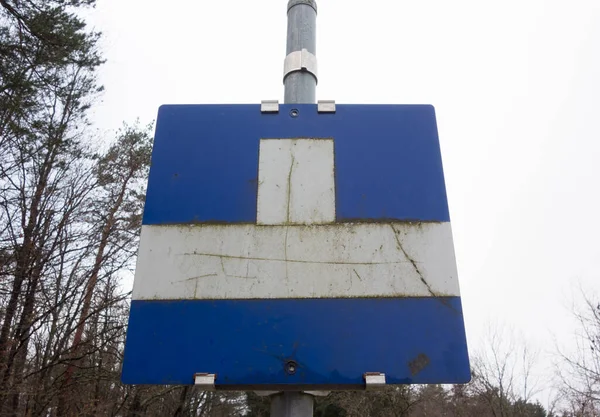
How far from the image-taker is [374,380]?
153 cm

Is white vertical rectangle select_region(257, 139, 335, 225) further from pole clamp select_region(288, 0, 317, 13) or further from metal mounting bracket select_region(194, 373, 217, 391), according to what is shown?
pole clamp select_region(288, 0, 317, 13)

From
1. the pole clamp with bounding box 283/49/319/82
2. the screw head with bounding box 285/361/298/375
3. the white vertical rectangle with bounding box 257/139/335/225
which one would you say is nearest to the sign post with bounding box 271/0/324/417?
the pole clamp with bounding box 283/49/319/82

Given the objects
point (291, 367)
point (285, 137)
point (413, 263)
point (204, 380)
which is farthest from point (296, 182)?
point (204, 380)

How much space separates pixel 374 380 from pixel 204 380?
0.58 metres

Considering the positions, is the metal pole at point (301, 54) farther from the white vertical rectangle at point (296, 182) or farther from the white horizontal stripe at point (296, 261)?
the white horizontal stripe at point (296, 261)

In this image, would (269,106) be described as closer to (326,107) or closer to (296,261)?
(326,107)

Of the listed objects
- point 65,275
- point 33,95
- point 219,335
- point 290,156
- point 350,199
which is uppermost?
point 33,95

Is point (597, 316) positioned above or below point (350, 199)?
above

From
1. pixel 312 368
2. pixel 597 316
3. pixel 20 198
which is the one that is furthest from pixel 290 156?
pixel 597 316

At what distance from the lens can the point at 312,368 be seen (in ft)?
5.14

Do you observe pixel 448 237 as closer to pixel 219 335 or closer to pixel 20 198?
pixel 219 335

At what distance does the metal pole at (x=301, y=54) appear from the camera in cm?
220

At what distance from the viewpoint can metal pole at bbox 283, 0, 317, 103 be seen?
7.22 feet

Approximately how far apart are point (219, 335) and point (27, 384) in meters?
11.9
